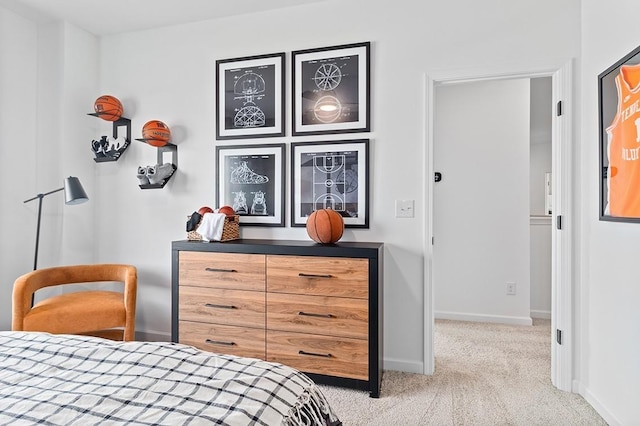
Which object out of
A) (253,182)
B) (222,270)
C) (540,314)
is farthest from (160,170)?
(540,314)

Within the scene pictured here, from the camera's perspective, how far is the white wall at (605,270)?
1774mm

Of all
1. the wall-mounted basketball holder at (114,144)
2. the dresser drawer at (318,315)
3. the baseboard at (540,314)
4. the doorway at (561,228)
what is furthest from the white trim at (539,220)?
the wall-mounted basketball holder at (114,144)

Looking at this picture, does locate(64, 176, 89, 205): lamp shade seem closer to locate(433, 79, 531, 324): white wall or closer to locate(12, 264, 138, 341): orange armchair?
locate(12, 264, 138, 341): orange armchair

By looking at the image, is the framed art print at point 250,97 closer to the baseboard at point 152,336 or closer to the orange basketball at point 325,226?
the orange basketball at point 325,226

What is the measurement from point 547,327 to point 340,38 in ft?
10.8

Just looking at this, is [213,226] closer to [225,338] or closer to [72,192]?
[225,338]

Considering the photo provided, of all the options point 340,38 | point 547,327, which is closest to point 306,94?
point 340,38

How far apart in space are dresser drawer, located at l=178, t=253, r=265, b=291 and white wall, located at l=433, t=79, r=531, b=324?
86.3 inches

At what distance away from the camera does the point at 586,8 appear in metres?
2.27

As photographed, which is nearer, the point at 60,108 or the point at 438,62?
the point at 438,62

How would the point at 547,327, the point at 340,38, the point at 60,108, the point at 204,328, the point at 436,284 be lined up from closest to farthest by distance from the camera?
the point at 204,328
the point at 340,38
the point at 60,108
the point at 547,327
the point at 436,284

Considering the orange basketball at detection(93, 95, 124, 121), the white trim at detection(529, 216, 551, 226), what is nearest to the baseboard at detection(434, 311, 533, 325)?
the white trim at detection(529, 216, 551, 226)

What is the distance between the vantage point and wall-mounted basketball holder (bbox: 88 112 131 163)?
10.7 feet

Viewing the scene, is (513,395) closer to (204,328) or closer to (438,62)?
(204,328)
